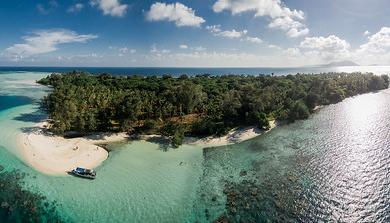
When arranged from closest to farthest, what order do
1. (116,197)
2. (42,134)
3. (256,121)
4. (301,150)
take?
(116,197) → (301,150) → (42,134) → (256,121)

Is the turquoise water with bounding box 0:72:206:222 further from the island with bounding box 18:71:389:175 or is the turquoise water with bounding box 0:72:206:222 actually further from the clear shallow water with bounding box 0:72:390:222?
the island with bounding box 18:71:389:175

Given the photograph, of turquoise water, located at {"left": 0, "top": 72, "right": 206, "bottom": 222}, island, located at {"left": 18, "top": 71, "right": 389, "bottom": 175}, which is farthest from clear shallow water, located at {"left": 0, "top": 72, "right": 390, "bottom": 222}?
island, located at {"left": 18, "top": 71, "right": 389, "bottom": 175}

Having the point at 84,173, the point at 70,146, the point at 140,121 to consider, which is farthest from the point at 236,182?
the point at 140,121

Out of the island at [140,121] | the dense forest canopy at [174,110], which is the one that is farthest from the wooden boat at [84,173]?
the dense forest canopy at [174,110]

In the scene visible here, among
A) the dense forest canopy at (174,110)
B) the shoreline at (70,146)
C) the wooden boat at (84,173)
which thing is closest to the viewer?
the wooden boat at (84,173)

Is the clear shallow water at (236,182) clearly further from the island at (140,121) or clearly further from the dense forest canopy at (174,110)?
the dense forest canopy at (174,110)

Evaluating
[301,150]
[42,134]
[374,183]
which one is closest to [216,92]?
[301,150]

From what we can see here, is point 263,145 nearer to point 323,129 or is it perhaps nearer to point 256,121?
point 256,121
